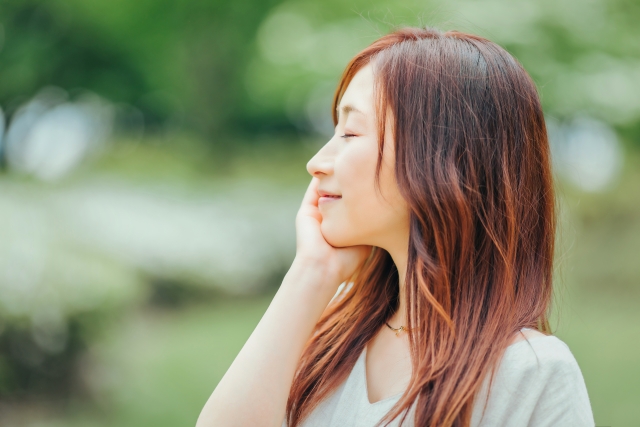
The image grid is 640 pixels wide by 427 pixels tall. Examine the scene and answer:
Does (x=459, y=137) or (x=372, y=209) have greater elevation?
(x=459, y=137)

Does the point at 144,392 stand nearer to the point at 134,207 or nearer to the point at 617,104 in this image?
the point at 134,207

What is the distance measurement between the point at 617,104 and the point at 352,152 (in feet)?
16.0

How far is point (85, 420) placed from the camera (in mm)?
3582

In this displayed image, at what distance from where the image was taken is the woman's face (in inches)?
49.4

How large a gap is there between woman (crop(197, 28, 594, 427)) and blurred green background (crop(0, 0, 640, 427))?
266 cm

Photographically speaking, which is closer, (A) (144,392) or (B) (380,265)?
(B) (380,265)

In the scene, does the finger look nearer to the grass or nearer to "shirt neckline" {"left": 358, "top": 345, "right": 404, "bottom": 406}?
"shirt neckline" {"left": 358, "top": 345, "right": 404, "bottom": 406}

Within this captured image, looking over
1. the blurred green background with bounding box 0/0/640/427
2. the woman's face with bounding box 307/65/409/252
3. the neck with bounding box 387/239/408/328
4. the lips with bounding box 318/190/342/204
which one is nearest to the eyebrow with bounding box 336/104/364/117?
the woman's face with bounding box 307/65/409/252

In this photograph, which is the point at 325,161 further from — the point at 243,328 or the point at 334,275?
the point at 243,328

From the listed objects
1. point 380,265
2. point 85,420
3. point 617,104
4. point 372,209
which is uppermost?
point 617,104

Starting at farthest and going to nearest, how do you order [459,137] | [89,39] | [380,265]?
[89,39] < [380,265] < [459,137]

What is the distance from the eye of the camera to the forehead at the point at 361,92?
4.20ft

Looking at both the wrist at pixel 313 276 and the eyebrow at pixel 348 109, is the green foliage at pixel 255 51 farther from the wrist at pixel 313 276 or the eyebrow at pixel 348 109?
the wrist at pixel 313 276

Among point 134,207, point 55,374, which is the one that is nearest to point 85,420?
point 55,374
